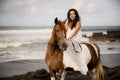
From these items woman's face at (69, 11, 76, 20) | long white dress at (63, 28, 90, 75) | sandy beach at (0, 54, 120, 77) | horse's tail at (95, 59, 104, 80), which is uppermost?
woman's face at (69, 11, 76, 20)

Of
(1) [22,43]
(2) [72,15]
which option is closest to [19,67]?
(1) [22,43]

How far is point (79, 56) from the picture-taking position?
304cm

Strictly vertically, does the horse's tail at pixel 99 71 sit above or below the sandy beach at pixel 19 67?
below

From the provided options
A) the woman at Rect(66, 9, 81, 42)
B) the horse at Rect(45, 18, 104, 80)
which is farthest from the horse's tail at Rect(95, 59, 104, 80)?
the woman at Rect(66, 9, 81, 42)

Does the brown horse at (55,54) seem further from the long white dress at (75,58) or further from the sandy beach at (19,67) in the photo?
the sandy beach at (19,67)

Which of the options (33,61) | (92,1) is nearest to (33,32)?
(33,61)

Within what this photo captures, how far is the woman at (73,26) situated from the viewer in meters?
3.06

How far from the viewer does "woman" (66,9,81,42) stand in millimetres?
3062

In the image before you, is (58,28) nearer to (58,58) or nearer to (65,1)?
(58,58)

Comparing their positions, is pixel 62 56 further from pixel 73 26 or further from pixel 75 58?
pixel 73 26

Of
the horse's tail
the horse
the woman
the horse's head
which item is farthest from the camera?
the horse's tail

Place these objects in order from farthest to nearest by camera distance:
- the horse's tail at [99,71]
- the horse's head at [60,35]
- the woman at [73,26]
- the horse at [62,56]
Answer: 1. the horse's tail at [99,71]
2. the woman at [73,26]
3. the horse at [62,56]
4. the horse's head at [60,35]

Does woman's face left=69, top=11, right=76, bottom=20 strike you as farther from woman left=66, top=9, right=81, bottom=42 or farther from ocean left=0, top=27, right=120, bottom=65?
ocean left=0, top=27, right=120, bottom=65

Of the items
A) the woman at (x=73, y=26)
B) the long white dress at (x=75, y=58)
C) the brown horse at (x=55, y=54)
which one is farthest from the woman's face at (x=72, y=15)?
the brown horse at (x=55, y=54)
